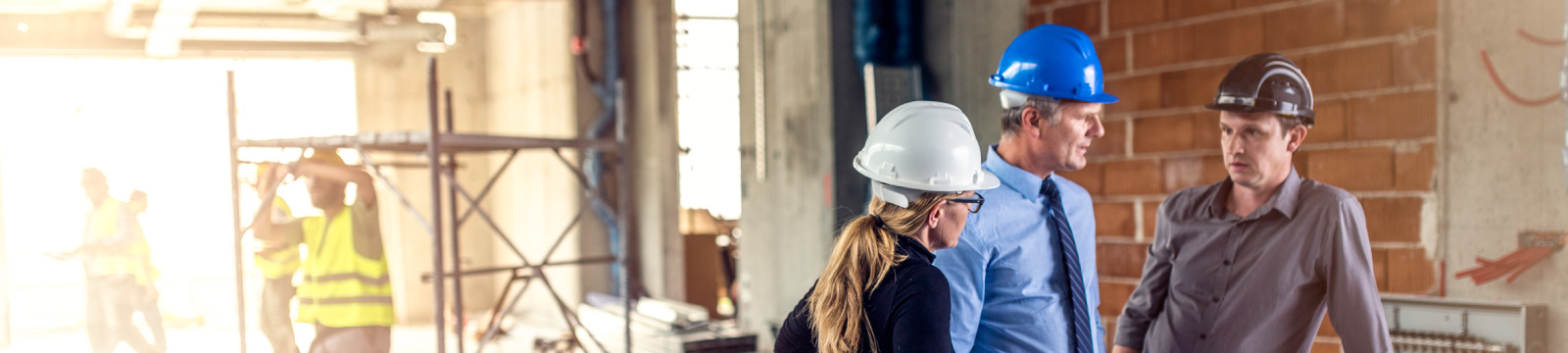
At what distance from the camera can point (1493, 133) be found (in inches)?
147

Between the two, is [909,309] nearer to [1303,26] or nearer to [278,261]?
[1303,26]

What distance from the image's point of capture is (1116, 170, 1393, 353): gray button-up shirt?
8.34 ft

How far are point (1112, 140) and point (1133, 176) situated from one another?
222 millimetres

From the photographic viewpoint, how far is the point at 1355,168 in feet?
13.6

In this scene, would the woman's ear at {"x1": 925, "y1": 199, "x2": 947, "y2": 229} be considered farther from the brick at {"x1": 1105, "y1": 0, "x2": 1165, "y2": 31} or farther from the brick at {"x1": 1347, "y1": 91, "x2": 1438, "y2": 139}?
the brick at {"x1": 1105, "y1": 0, "x2": 1165, "y2": 31}

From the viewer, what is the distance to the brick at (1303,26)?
4133 millimetres

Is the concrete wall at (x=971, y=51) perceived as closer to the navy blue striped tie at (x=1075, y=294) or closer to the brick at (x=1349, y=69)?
the brick at (x=1349, y=69)

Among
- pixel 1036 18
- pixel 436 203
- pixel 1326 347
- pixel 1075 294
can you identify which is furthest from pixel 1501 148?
pixel 436 203

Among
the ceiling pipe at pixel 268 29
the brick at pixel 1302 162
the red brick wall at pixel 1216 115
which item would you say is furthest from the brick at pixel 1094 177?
the ceiling pipe at pixel 268 29

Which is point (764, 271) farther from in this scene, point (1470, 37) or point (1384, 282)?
point (1470, 37)

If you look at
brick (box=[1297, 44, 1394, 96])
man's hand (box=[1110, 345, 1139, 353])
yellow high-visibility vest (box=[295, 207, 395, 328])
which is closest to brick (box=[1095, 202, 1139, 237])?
brick (box=[1297, 44, 1394, 96])

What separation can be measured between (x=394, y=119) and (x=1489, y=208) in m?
13.1

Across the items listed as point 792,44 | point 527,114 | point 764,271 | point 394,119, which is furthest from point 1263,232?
point 394,119

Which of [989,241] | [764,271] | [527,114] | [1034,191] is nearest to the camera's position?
[989,241]
